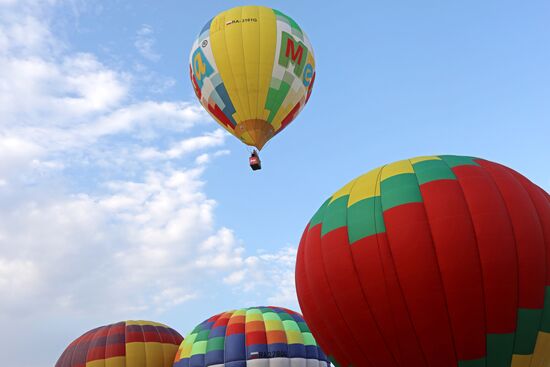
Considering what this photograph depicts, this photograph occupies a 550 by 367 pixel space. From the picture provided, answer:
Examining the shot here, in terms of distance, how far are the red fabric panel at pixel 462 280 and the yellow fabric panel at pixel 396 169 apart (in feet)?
4.58

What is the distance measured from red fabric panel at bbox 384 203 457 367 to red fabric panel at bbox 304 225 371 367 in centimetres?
125

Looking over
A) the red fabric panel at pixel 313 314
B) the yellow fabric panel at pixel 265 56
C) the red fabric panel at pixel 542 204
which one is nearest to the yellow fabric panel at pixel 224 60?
the yellow fabric panel at pixel 265 56

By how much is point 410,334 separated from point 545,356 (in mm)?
2184

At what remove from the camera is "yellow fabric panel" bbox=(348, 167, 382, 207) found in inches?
413

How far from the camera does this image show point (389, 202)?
10055mm

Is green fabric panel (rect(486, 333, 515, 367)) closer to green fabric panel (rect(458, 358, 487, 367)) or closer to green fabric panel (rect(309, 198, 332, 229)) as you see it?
green fabric panel (rect(458, 358, 487, 367))

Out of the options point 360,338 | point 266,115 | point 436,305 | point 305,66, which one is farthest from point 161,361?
point 436,305

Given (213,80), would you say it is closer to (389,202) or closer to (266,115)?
(266,115)

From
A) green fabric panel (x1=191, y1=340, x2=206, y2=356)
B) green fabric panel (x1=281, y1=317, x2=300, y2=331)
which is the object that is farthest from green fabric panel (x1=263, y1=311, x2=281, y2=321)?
green fabric panel (x1=191, y1=340, x2=206, y2=356)

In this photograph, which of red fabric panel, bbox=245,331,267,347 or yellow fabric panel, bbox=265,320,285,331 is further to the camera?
yellow fabric panel, bbox=265,320,285,331

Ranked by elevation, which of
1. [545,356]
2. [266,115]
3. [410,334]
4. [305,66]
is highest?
[305,66]

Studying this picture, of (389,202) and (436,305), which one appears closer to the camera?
(436,305)

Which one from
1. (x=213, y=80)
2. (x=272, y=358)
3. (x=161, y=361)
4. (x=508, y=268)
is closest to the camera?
(x=508, y=268)

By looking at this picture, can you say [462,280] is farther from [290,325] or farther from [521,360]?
[290,325]
